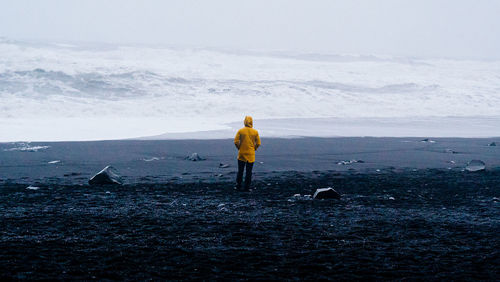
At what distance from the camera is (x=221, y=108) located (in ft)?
94.8

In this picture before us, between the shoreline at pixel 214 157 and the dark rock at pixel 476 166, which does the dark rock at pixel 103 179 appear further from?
the dark rock at pixel 476 166

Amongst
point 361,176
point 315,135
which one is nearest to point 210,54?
point 315,135

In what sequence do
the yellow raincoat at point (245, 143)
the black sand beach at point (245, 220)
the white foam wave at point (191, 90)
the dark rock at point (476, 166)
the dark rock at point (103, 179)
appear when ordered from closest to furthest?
1. the black sand beach at point (245, 220)
2. the dark rock at point (103, 179)
3. the yellow raincoat at point (245, 143)
4. the dark rock at point (476, 166)
5. the white foam wave at point (191, 90)

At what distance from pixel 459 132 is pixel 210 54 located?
32826mm

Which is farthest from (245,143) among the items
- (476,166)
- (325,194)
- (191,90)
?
(191,90)

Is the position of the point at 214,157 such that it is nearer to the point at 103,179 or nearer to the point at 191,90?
the point at 103,179

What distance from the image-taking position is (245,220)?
21.0 ft

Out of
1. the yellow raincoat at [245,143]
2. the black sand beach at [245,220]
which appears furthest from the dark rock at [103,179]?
the yellow raincoat at [245,143]

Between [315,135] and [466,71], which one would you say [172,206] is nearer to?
[315,135]

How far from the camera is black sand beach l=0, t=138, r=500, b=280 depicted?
457 centimetres

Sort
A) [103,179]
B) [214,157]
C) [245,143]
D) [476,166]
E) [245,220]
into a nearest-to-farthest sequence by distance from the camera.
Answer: [245,220] < [103,179] < [245,143] < [476,166] < [214,157]

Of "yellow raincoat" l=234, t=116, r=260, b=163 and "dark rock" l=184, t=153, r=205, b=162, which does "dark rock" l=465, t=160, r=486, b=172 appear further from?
"dark rock" l=184, t=153, r=205, b=162

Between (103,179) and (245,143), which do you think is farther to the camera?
(245,143)

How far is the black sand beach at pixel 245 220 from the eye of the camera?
4570mm
